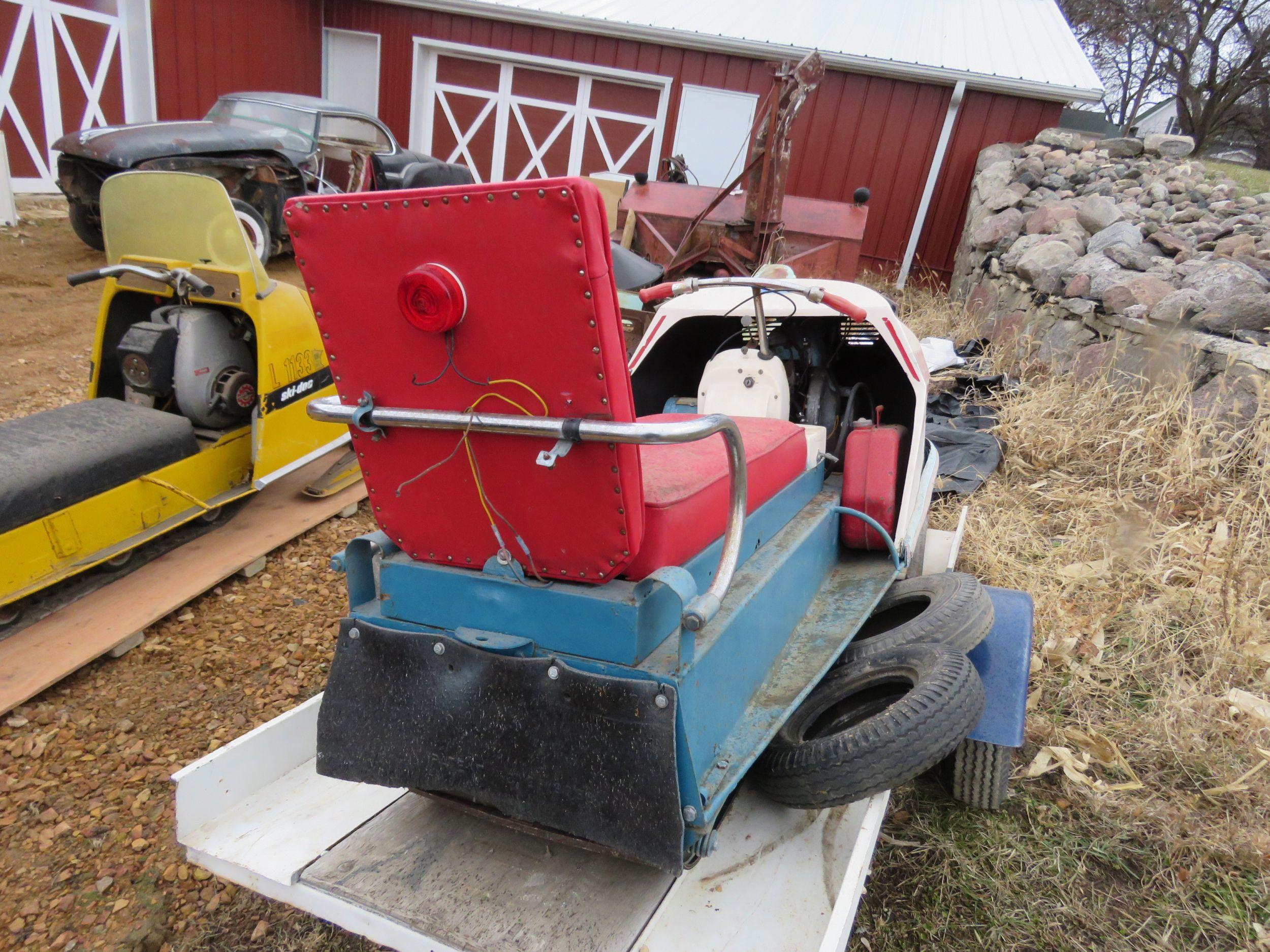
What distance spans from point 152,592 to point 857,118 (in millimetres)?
10511

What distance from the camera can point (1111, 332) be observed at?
526 cm

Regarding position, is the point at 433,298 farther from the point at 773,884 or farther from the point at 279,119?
the point at 279,119

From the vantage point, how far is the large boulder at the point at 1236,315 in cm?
452

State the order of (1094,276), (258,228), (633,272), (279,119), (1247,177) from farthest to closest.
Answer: (1247,177) < (279,119) < (258,228) < (1094,276) < (633,272)

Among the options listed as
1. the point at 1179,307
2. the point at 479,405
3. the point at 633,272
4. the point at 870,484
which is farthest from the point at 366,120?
the point at 479,405

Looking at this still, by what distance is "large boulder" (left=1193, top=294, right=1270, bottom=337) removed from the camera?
Answer: 452 cm

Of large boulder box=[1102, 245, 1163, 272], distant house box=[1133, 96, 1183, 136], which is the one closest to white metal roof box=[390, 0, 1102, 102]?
large boulder box=[1102, 245, 1163, 272]

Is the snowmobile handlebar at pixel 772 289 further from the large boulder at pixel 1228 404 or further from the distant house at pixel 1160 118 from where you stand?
the distant house at pixel 1160 118

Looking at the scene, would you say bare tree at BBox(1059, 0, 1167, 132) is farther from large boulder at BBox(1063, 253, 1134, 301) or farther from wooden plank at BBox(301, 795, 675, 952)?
wooden plank at BBox(301, 795, 675, 952)

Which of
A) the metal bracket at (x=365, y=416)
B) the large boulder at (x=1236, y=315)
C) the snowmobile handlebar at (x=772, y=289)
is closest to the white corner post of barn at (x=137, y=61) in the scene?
the snowmobile handlebar at (x=772, y=289)

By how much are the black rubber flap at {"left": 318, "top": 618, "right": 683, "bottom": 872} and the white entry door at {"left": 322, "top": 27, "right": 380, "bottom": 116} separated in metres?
12.4

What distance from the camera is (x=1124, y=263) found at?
226 inches

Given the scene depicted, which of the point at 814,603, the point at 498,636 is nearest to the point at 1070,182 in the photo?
the point at 814,603

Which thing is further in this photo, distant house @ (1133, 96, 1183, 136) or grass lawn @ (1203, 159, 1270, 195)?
distant house @ (1133, 96, 1183, 136)
